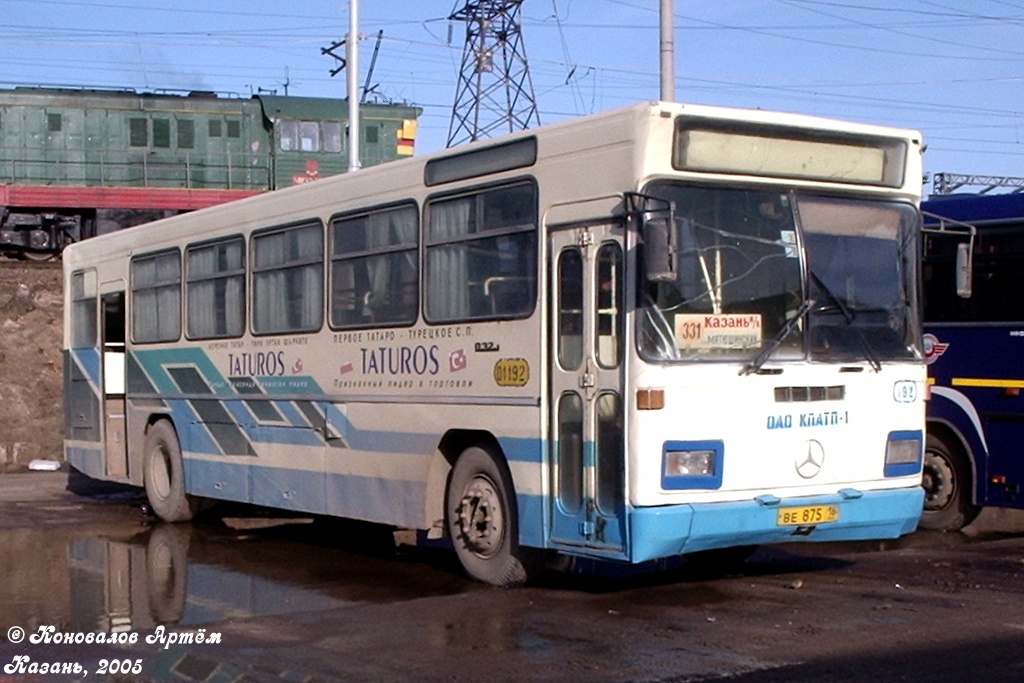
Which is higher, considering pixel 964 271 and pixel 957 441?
pixel 964 271

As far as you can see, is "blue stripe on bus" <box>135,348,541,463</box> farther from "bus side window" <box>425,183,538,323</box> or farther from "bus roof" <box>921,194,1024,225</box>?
"bus roof" <box>921,194,1024,225</box>

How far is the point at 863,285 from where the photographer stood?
30.7ft

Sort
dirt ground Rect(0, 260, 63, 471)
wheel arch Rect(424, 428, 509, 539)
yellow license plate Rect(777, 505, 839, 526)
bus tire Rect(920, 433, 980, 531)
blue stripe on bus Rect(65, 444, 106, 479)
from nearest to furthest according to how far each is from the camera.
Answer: yellow license plate Rect(777, 505, 839, 526)
wheel arch Rect(424, 428, 509, 539)
bus tire Rect(920, 433, 980, 531)
blue stripe on bus Rect(65, 444, 106, 479)
dirt ground Rect(0, 260, 63, 471)

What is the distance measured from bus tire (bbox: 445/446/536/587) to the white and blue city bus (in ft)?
0.06

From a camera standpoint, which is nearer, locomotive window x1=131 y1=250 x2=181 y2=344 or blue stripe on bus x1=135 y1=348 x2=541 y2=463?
blue stripe on bus x1=135 y1=348 x2=541 y2=463

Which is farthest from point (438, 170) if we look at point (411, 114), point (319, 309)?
point (411, 114)

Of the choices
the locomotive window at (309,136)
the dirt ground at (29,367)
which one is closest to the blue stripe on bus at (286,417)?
the dirt ground at (29,367)

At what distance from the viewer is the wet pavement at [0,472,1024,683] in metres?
7.38

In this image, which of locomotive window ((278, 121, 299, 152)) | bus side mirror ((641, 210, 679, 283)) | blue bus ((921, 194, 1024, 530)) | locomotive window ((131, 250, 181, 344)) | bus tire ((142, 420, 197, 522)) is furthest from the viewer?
locomotive window ((278, 121, 299, 152))

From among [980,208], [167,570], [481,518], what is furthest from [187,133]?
[481,518]

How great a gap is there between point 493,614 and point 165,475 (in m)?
7.30

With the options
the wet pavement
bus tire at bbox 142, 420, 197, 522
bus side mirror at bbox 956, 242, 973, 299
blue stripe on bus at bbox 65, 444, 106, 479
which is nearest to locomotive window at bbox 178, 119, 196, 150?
blue stripe on bus at bbox 65, 444, 106, 479

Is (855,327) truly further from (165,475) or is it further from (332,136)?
(332,136)

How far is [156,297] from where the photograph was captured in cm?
1513
